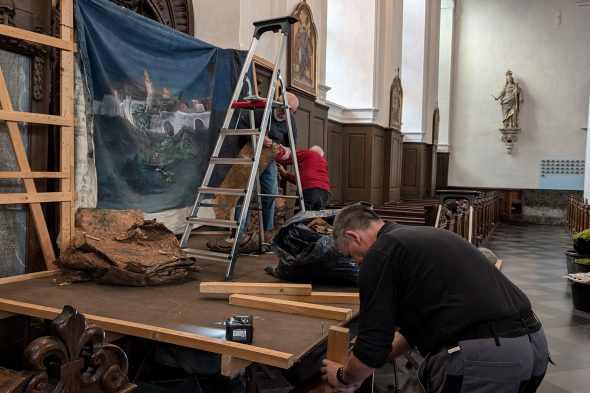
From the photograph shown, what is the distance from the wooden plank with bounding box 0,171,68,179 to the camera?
3.12 m

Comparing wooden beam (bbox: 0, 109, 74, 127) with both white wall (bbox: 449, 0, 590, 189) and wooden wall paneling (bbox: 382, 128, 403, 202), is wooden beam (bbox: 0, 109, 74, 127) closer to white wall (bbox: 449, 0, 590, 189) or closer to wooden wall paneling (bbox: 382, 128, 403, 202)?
wooden wall paneling (bbox: 382, 128, 403, 202)

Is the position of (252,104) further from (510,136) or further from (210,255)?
(510,136)

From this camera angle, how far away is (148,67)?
14.0 ft

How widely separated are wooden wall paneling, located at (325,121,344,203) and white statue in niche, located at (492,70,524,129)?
10939 mm

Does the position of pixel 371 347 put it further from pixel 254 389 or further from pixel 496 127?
pixel 496 127

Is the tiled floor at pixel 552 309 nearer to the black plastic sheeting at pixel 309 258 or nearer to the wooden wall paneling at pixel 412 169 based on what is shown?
the black plastic sheeting at pixel 309 258

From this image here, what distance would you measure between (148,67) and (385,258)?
2.95 m

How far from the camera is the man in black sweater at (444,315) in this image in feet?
6.75

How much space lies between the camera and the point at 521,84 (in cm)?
1947

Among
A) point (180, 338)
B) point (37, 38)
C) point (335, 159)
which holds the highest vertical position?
point (37, 38)

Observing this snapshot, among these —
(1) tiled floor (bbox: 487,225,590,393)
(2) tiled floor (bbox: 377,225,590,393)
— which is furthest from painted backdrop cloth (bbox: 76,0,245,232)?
(1) tiled floor (bbox: 487,225,590,393)

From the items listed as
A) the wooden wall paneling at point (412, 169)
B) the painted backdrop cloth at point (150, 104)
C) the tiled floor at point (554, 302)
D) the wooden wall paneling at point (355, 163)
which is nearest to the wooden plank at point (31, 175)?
the painted backdrop cloth at point (150, 104)

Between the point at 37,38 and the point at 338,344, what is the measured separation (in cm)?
252

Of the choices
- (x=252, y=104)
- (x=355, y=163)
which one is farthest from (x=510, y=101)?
(x=252, y=104)
